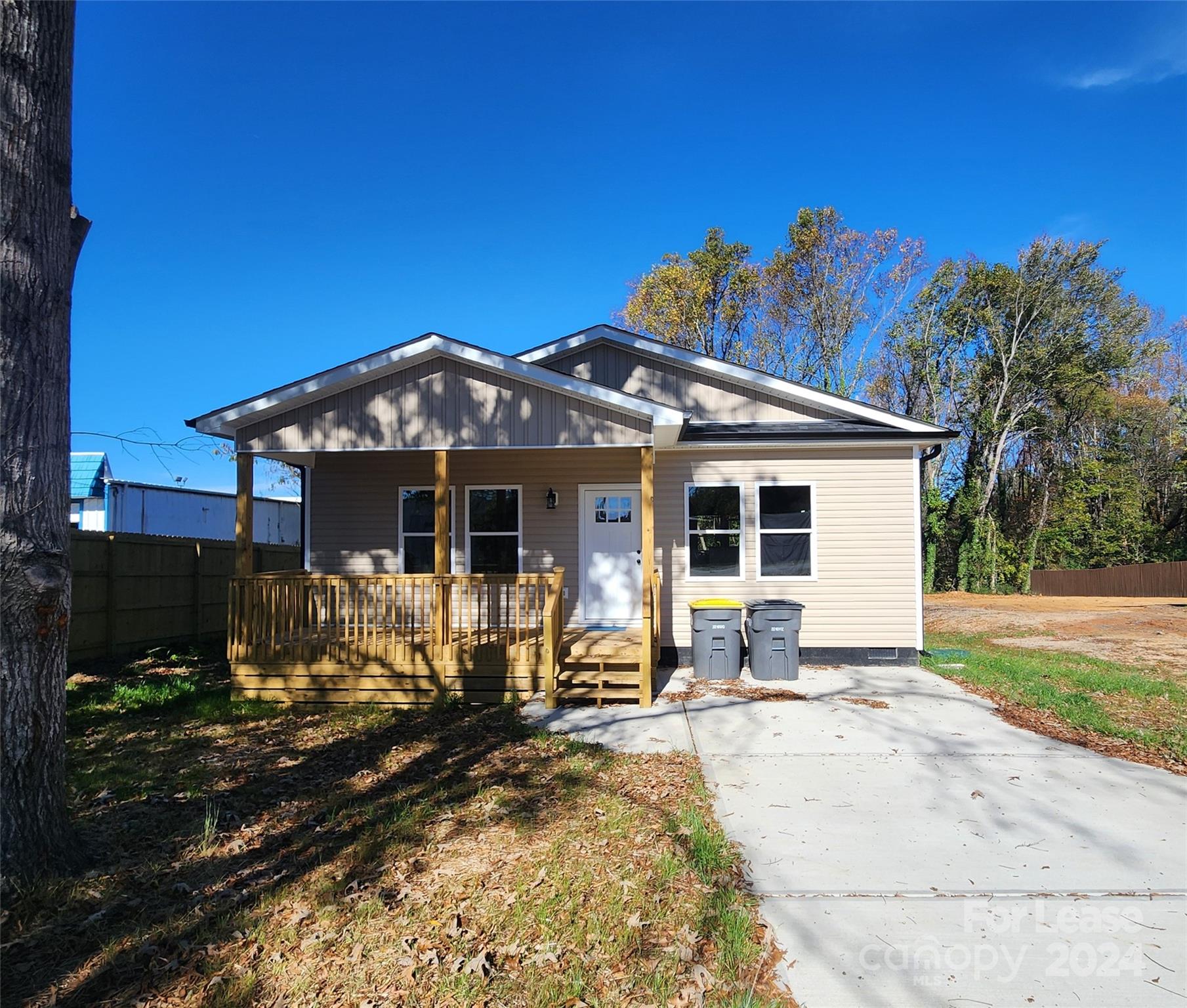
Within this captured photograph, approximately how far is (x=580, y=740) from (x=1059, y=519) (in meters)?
26.8

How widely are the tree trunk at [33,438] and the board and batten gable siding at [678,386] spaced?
7376mm

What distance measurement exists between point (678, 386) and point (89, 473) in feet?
52.2

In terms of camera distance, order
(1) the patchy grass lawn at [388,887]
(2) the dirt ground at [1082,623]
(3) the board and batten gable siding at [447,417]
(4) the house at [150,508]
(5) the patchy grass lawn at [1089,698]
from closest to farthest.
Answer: (1) the patchy grass lawn at [388,887] < (5) the patchy grass lawn at [1089,698] < (3) the board and batten gable siding at [447,417] < (2) the dirt ground at [1082,623] < (4) the house at [150,508]

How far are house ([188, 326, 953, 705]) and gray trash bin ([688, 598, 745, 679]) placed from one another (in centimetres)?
82

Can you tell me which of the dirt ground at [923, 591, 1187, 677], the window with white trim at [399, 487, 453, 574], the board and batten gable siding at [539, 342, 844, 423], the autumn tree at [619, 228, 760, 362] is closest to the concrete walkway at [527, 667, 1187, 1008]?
the window with white trim at [399, 487, 453, 574]

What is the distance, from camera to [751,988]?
2715mm

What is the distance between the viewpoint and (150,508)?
16.7 meters

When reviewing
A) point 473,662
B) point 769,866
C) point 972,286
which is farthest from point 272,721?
point 972,286

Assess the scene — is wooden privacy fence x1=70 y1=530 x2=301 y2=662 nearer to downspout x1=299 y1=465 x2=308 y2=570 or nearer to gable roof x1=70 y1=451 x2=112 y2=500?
downspout x1=299 y1=465 x2=308 y2=570

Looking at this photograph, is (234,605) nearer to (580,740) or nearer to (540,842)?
(580,740)

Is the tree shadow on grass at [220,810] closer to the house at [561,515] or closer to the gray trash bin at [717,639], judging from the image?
the house at [561,515]

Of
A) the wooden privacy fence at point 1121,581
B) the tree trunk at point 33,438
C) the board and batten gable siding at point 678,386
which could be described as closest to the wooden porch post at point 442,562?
the board and batten gable siding at point 678,386

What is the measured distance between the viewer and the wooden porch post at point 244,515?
750cm

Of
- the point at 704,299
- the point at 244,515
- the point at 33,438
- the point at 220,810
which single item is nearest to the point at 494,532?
the point at 244,515
